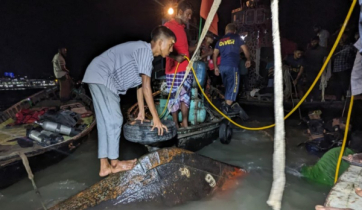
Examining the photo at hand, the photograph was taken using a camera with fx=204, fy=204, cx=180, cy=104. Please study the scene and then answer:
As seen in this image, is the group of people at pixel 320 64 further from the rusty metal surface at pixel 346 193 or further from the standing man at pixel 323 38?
the rusty metal surface at pixel 346 193

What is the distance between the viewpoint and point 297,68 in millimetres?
9711

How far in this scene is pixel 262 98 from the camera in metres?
10.4

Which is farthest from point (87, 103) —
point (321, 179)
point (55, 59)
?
point (321, 179)

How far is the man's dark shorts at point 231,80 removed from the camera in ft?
17.7

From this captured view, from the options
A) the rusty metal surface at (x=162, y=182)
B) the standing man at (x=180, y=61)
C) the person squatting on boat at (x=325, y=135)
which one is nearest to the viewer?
the rusty metal surface at (x=162, y=182)

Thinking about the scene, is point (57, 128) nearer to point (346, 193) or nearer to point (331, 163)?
point (346, 193)

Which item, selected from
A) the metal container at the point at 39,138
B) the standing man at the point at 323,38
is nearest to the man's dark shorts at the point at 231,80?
the metal container at the point at 39,138

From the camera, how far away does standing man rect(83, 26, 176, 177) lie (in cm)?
275

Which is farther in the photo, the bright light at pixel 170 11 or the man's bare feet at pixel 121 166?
the bright light at pixel 170 11

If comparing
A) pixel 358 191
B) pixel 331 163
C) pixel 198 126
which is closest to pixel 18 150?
pixel 198 126

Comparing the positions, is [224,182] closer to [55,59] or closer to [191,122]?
[191,122]

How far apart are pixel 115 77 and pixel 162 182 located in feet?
5.21

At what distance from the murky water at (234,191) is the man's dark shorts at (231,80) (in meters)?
1.52

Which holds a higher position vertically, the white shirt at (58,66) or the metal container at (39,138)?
the white shirt at (58,66)
